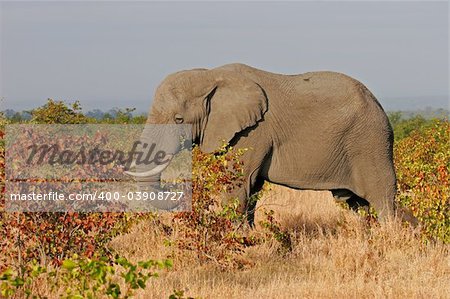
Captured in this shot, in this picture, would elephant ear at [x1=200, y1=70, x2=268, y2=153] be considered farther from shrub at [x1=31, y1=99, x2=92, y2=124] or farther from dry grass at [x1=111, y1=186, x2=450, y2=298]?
shrub at [x1=31, y1=99, x2=92, y2=124]

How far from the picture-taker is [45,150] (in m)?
7.23

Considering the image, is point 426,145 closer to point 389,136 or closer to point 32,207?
point 389,136

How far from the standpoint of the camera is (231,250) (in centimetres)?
866

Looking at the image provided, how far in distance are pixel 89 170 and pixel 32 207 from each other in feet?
1.86

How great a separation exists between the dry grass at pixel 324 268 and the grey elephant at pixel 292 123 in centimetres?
59

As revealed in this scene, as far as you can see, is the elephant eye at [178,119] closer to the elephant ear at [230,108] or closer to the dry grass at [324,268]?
the elephant ear at [230,108]

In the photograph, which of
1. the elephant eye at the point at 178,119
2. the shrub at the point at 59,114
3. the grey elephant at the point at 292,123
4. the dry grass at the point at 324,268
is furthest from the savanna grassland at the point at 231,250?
the shrub at the point at 59,114

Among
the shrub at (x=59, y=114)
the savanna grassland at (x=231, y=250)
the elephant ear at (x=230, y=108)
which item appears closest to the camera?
the savanna grassland at (x=231, y=250)

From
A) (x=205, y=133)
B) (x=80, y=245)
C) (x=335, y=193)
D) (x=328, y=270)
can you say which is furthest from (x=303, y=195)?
(x=80, y=245)

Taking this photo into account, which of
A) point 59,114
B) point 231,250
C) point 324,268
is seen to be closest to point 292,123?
point 231,250

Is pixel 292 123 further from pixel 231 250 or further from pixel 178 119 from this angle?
pixel 231 250

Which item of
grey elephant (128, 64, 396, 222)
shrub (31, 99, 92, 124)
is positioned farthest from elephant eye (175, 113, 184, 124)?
shrub (31, 99, 92, 124)

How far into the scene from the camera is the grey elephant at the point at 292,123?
10.1 meters

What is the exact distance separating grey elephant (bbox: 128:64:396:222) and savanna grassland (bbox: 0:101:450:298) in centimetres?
55
